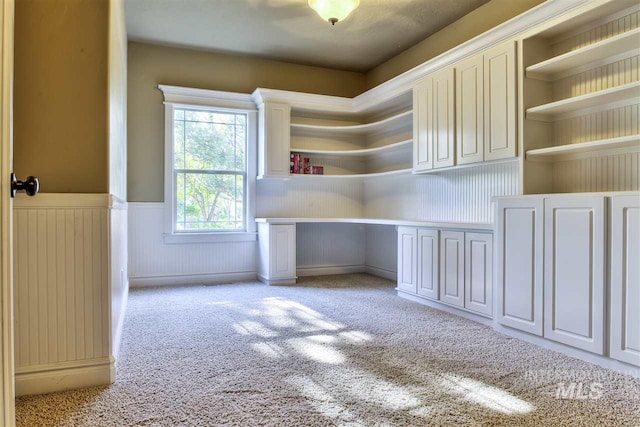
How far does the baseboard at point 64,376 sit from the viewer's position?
201 centimetres

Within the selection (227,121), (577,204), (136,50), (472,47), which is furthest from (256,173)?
(577,204)

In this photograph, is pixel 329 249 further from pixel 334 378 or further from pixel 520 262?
pixel 334 378

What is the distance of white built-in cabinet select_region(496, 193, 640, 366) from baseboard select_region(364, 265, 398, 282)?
229 cm

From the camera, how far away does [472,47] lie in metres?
3.48

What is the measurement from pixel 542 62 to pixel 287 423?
299cm

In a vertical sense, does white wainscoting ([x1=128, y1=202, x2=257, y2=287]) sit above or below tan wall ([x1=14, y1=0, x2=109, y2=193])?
below

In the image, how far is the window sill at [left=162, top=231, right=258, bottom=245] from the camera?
4957 millimetres

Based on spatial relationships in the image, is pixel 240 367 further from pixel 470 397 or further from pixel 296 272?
pixel 296 272

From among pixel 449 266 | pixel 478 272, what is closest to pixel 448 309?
pixel 449 266

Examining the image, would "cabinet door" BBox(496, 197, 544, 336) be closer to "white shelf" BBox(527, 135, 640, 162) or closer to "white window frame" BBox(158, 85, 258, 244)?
"white shelf" BBox(527, 135, 640, 162)

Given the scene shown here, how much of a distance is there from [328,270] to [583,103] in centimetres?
374

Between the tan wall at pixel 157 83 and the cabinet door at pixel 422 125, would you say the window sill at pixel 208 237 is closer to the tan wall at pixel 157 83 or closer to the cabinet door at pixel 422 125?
the tan wall at pixel 157 83

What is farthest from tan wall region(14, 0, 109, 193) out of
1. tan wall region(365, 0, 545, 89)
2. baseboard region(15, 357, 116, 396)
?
tan wall region(365, 0, 545, 89)

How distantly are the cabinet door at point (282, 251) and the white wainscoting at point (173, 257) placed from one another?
21.7 inches
